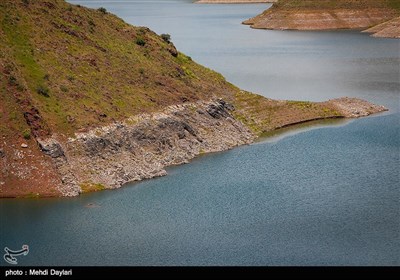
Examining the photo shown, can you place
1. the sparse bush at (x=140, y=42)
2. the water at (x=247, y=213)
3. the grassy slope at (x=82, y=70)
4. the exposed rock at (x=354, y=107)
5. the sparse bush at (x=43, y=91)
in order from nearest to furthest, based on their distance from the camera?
the water at (x=247, y=213) → the grassy slope at (x=82, y=70) → the sparse bush at (x=43, y=91) → the sparse bush at (x=140, y=42) → the exposed rock at (x=354, y=107)

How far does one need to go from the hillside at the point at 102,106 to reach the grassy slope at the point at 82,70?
0.59ft

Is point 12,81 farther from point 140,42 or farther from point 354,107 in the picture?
point 354,107

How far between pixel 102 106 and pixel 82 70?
954 cm

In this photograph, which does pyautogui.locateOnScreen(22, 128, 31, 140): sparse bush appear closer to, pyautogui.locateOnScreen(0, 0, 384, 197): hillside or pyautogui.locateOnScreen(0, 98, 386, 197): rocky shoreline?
pyautogui.locateOnScreen(0, 0, 384, 197): hillside

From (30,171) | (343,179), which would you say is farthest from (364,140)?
(30,171)

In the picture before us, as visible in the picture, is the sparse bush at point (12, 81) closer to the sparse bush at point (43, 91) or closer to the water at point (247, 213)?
the sparse bush at point (43, 91)

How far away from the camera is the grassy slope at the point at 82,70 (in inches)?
3733

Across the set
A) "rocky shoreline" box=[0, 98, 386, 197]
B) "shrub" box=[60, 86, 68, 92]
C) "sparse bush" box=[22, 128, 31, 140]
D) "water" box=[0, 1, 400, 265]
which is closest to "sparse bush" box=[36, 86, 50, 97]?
"shrub" box=[60, 86, 68, 92]

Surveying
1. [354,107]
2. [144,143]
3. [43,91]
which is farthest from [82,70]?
[354,107]

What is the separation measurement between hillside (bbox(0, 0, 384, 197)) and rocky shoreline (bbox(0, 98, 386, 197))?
5.5 inches

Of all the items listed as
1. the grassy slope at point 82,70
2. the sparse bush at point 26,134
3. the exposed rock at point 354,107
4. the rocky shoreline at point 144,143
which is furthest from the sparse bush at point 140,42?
the sparse bush at point 26,134

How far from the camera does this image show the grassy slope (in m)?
94.8
